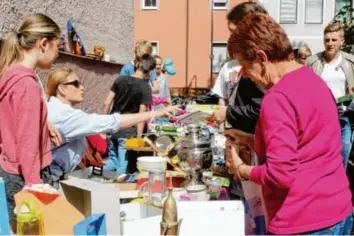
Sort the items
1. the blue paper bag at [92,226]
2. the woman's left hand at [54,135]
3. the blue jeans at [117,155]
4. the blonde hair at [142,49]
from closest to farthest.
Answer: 1. the blue paper bag at [92,226]
2. the woman's left hand at [54,135]
3. the blue jeans at [117,155]
4. the blonde hair at [142,49]

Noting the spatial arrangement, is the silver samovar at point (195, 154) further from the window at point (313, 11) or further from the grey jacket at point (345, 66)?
the window at point (313, 11)

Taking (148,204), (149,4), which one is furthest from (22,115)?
(149,4)

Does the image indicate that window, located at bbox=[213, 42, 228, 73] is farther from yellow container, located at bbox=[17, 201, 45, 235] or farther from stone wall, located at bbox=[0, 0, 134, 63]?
yellow container, located at bbox=[17, 201, 45, 235]

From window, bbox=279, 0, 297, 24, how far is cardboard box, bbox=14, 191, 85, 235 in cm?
2159

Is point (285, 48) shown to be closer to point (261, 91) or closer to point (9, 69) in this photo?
point (261, 91)

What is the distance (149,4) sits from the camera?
915 inches

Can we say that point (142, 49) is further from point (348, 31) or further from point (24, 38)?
point (348, 31)

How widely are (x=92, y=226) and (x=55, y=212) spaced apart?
177mm

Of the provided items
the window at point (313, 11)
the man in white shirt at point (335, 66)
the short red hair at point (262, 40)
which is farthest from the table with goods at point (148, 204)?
the window at point (313, 11)

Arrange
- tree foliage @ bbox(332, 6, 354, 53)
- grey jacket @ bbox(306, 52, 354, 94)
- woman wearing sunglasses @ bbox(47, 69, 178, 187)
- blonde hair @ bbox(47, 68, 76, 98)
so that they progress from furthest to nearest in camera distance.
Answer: tree foliage @ bbox(332, 6, 354, 53) < grey jacket @ bbox(306, 52, 354, 94) < blonde hair @ bbox(47, 68, 76, 98) < woman wearing sunglasses @ bbox(47, 69, 178, 187)

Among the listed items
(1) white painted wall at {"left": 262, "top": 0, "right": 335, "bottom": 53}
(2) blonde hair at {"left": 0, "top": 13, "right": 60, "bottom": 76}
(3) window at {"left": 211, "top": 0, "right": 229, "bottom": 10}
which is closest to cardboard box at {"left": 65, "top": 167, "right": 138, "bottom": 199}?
(2) blonde hair at {"left": 0, "top": 13, "right": 60, "bottom": 76}

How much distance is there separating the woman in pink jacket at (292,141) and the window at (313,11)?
21734mm

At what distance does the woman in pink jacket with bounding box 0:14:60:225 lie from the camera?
88.9 inches

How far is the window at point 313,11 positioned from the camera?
74.8ft
